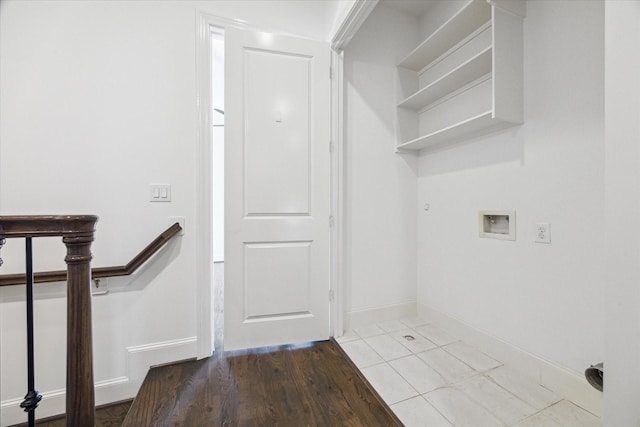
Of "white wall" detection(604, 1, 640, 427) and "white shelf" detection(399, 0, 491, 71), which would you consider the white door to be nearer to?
"white shelf" detection(399, 0, 491, 71)

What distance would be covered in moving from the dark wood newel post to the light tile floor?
1.26 metres

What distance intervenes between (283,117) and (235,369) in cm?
176

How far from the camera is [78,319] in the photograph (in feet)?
2.37

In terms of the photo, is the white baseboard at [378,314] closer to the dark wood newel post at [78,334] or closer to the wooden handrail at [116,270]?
the wooden handrail at [116,270]

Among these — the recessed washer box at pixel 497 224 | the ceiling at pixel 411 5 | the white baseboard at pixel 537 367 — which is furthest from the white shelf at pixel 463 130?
the white baseboard at pixel 537 367

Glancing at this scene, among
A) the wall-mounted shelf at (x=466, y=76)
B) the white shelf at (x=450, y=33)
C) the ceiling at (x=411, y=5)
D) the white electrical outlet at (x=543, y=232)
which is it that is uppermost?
the ceiling at (x=411, y=5)

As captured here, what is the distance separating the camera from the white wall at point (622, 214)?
1.88 feet

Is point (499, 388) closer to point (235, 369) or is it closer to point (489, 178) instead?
point (489, 178)

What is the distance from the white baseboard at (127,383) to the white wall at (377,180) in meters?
1.27

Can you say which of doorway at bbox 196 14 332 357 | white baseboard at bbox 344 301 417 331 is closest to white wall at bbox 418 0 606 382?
white baseboard at bbox 344 301 417 331

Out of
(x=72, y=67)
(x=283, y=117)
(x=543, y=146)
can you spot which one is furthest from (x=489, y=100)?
(x=72, y=67)

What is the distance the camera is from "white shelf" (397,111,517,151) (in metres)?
1.55

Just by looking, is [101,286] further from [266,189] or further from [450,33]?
[450,33]

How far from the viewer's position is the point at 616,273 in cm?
61
